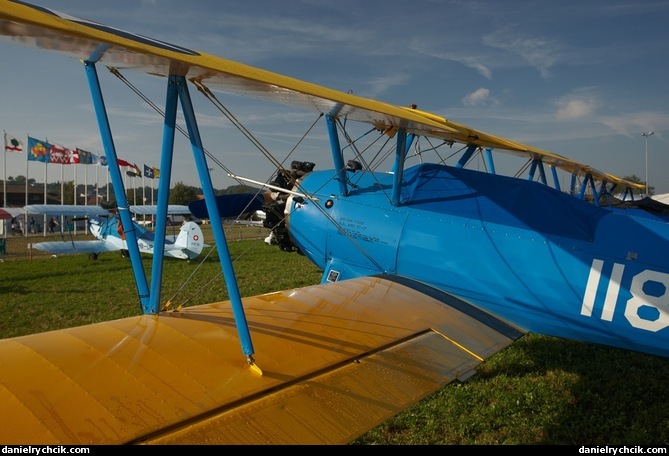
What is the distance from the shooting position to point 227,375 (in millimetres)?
2229

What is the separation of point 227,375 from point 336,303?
1333 millimetres

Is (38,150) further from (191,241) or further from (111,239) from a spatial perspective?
(191,241)

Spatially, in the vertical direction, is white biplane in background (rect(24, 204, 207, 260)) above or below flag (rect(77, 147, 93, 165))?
below

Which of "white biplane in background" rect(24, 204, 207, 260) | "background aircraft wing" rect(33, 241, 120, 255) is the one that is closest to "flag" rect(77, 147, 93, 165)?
"white biplane in background" rect(24, 204, 207, 260)

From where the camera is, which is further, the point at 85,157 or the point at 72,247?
the point at 85,157

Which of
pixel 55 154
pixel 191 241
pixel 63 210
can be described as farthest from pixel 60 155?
pixel 191 241

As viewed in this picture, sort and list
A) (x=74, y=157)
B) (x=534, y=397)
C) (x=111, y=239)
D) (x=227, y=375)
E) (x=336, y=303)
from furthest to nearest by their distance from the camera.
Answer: (x=74, y=157), (x=111, y=239), (x=534, y=397), (x=336, y=303), (x=227, y=375)

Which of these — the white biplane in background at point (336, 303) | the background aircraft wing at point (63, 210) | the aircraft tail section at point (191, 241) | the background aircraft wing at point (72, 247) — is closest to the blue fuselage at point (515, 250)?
the white biplane in background at point (336, 303)

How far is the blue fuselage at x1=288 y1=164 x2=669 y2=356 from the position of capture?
358 centimetres

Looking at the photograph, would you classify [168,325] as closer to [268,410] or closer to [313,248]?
[268,410]

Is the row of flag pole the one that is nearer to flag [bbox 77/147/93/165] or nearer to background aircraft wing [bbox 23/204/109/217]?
flag [bbox 77/147/93/165]

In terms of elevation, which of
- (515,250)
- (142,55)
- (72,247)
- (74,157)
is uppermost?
(142,55)

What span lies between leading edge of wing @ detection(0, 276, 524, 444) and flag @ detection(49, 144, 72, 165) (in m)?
27.6

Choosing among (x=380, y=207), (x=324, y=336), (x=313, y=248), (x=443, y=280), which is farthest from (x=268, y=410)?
(x=313, y=248)
